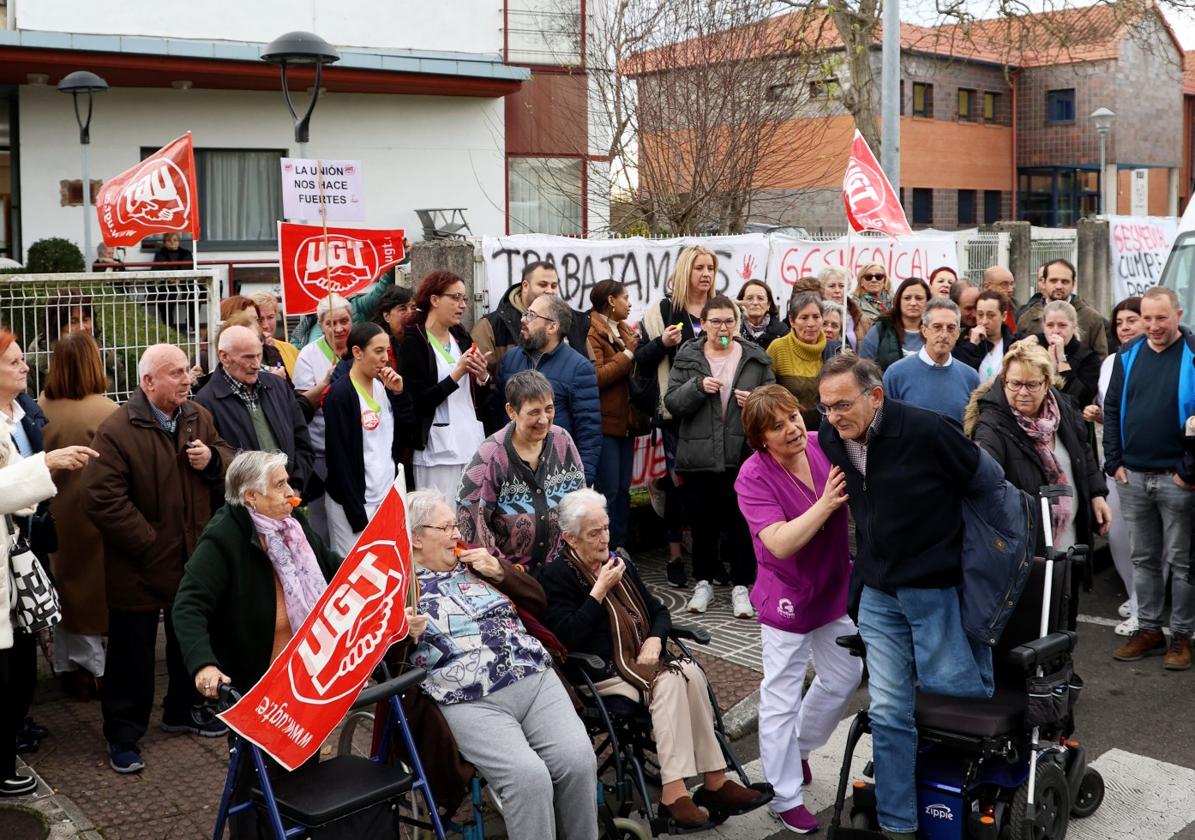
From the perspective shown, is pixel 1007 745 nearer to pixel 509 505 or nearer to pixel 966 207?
pixel 509 505

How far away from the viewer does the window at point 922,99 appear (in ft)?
150

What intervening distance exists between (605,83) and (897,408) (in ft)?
44.9

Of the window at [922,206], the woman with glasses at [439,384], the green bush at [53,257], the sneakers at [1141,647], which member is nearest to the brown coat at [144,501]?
the woman with glasses at [439,384]

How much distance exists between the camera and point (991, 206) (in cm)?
4994

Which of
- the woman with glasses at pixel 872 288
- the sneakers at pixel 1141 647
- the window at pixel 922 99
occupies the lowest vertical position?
the sneakers at pixel 1141 647

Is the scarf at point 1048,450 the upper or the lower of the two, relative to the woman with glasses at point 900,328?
lower

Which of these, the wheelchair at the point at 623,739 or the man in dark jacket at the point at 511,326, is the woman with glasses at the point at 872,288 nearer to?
the man in dark jacket at the point at 511,326

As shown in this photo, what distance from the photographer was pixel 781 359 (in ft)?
29.5

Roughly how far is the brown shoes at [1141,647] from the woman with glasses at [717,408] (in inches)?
86.4

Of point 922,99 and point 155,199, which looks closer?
point 155,199

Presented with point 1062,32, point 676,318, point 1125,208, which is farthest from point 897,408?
point 1125,208

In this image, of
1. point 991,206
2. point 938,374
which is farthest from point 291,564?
point 991,206

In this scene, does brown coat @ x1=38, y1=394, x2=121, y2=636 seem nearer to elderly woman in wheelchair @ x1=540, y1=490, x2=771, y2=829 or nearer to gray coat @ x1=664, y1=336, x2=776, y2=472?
elderly woman in wheelchair @ x1=540, y1=490, x2=771, y2=829

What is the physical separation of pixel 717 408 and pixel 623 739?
3.37 metres
